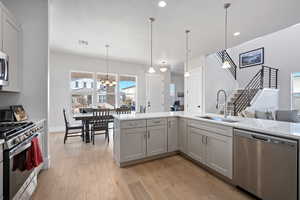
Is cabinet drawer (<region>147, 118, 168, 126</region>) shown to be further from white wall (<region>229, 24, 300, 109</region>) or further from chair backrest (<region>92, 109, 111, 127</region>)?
white wall (<region>229, 24, 300, 109</region>)

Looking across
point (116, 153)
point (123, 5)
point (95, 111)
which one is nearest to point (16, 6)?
point (123, 5)

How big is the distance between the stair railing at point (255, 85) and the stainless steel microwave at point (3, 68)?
20.5 feet

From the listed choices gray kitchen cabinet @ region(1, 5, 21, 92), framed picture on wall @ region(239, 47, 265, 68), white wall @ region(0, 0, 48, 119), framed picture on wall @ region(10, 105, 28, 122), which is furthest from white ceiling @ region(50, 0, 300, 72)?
framed picture on wall @ region(239, 47, 265, 68)

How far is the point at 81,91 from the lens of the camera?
581cm

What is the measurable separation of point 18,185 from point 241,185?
8.77ft

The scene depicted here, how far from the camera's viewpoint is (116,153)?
110 inches

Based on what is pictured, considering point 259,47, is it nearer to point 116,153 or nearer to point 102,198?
point 116,153

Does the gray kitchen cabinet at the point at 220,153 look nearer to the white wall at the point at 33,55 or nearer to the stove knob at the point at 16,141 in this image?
the stove knob at the point at 16,141

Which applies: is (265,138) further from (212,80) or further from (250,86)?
(250,86)

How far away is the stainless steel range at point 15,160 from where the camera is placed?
1346 millimetres

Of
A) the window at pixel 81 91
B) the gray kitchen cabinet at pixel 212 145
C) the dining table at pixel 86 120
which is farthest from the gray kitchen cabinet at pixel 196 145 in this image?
the window at pixel 81 91

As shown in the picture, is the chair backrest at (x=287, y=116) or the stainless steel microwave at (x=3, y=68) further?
the chair backrest at (x=287, y=116)

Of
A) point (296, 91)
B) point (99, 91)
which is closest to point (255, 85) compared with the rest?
point (296, 91)

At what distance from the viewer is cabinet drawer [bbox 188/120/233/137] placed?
2117mm
